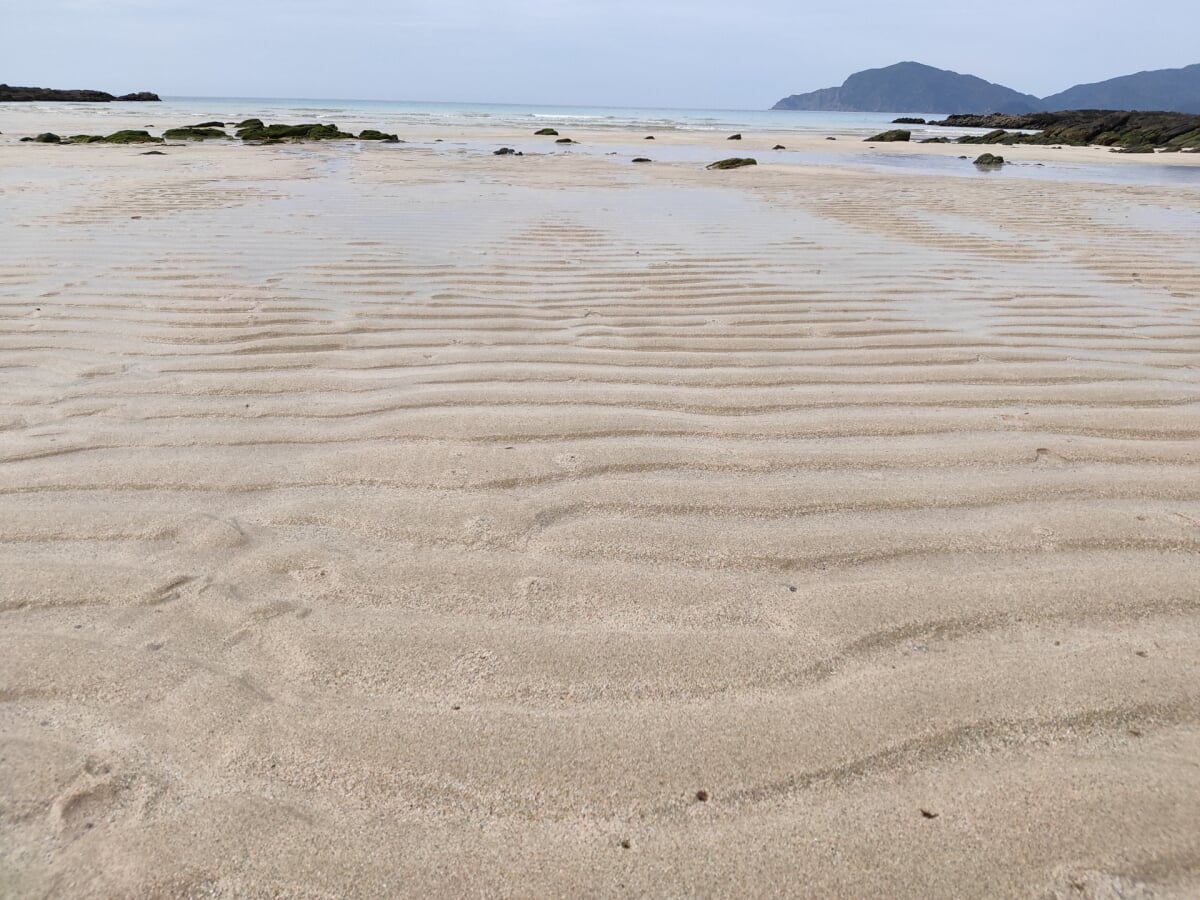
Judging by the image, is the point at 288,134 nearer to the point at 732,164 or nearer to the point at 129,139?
the point at 129,139

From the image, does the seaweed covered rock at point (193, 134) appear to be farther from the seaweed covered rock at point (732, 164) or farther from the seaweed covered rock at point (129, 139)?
the seaweed covered rock at point (732, 164)

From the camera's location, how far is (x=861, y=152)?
2258 centimetres

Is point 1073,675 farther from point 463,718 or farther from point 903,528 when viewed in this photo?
point 463,718

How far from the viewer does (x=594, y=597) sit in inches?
67.5

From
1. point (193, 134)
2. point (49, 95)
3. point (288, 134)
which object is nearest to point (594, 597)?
point (288, 134)

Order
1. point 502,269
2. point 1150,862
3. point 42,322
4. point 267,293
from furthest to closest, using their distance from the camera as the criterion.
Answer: point 502,269, point 267,293, point 42,322, point 1150,862

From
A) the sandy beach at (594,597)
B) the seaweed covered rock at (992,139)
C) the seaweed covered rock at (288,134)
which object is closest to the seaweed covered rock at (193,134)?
the seaweed covered rock at (288,134)

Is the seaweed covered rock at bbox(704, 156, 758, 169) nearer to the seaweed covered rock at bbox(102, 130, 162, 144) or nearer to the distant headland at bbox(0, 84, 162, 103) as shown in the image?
the seaweed covered rock at bbox(102, 130, 162, 144)

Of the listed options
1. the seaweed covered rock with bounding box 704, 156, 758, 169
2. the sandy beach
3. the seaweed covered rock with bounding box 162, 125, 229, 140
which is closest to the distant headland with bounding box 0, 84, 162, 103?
the seaweed covered rock with bounding box 162, 125, 229, 140

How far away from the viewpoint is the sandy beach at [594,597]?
1146 millimetres

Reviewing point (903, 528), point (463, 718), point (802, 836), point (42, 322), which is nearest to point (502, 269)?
point (42, 322)

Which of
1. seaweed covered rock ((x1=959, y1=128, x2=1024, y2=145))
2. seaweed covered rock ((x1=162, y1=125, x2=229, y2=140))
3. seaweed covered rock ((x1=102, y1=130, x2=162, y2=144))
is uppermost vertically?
seaweed covered rock ((x1=959, y1=128, x2=1024, y2=145))

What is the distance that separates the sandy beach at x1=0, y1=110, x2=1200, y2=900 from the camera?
3.76 feet

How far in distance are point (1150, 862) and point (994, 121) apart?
60.2m
